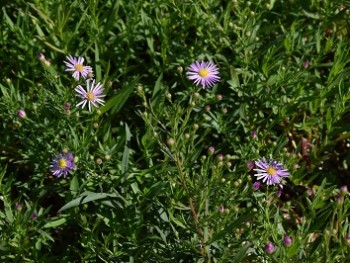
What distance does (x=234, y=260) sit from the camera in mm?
2342

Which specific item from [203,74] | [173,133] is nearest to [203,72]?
[203,74]

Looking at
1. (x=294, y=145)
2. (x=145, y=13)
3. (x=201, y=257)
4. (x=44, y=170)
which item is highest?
(x=145, y=13)

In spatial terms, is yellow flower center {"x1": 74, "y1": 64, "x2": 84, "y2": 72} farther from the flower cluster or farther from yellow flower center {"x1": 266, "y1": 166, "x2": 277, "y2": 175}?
yellow flower center {"x1": 266, "y1": 166, "x2": 277, "y2": 175}

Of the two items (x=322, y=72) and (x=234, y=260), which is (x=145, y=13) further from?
(x=234, y=260)

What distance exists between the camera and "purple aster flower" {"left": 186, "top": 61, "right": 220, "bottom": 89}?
9.27ft

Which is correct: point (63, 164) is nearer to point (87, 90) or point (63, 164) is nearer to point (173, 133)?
point (87, 90)

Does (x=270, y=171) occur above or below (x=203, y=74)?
below

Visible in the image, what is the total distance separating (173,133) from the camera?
222cm

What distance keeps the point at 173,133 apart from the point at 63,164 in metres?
0.64

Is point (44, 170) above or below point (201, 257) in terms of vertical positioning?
above

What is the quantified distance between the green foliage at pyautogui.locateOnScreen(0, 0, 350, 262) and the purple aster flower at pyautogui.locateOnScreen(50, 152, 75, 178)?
0.05 meters

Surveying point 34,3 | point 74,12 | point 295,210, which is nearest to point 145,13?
point 74,12

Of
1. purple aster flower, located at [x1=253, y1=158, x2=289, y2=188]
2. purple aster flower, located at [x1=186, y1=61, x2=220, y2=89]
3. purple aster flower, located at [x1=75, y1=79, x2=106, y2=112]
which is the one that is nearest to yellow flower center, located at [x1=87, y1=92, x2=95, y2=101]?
purple aster flower, located at [x1=75, y1=79, x2=106, y2=112]

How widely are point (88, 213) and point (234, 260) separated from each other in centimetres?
84
